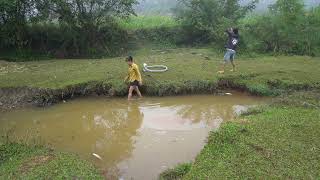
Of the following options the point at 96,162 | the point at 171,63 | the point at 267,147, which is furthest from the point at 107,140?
the point at 171,63

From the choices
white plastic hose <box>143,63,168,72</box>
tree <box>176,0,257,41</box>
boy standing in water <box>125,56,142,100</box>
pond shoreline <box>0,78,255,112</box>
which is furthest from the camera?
tree <box>176,0,257,41</box>

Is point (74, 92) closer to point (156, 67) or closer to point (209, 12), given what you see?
point (156, 67)

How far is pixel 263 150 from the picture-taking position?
302 inches

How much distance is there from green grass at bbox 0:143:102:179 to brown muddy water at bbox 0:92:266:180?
485 millimetres

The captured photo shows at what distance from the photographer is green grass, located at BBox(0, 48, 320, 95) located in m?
12.3

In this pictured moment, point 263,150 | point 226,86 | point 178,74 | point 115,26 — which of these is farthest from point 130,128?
point 115,26

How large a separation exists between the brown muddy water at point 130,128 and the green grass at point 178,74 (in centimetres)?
47

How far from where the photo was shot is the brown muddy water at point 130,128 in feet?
26.9

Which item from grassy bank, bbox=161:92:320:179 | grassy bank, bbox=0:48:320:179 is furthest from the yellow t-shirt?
grassy bank, bbox=161:92:320:179

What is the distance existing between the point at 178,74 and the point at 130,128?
3.60 m

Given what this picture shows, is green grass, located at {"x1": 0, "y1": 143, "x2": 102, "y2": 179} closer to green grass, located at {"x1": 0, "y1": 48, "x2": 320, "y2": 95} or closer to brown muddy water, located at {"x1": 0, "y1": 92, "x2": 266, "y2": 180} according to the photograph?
brown muddy water, located at {"x1": 0, "y1": 92, "x2": 266, "y2": 180}

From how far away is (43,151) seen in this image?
8031 mm

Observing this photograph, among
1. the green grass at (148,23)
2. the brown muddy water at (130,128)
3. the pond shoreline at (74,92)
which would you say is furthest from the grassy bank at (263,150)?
the green grass at (148,23)

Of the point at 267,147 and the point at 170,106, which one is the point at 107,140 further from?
the point at 267,147
